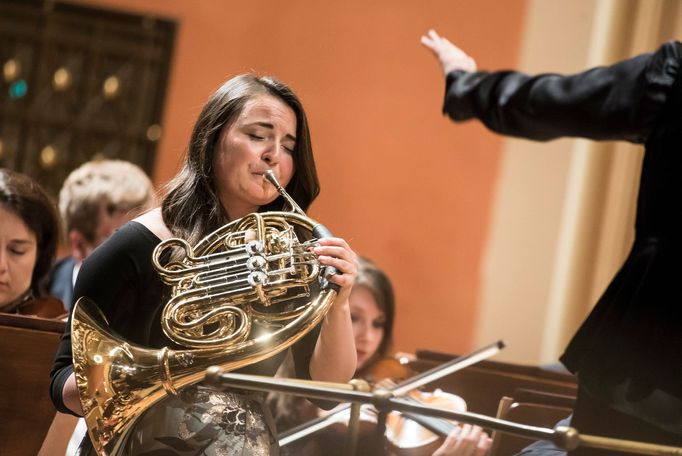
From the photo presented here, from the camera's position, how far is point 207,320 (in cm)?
170

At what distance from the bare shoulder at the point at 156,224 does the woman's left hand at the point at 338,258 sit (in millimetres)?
347

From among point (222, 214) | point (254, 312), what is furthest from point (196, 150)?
point (254, 312)

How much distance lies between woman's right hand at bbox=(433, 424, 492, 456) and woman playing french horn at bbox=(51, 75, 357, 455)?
596 mm

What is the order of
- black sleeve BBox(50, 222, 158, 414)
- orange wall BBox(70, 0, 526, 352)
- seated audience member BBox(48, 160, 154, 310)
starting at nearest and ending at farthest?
black sleeve BBox(50, 222, 158, 414)
seated audience member BBox(48, 160, 154, 310)
orange wall BBox(70, 0, 526, 352)

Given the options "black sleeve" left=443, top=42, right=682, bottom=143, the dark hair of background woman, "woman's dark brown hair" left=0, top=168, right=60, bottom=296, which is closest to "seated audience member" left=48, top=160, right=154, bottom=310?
"woman's dark brown hair" left=0, top=168, right=60, bottom=296

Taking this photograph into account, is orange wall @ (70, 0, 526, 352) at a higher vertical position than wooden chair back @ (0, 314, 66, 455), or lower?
higher

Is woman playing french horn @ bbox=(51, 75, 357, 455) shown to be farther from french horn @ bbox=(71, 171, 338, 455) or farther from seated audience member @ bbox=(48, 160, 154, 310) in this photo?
seated audience member @ bbox=(48, 160, 154, 310)

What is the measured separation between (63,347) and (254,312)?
381 mm

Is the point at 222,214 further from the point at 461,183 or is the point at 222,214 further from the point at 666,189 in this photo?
the point at 461,183

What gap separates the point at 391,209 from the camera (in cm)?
505

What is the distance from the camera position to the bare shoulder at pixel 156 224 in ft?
6.15

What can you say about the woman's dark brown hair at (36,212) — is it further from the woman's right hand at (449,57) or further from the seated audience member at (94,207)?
the woman's right hand at (449,57)

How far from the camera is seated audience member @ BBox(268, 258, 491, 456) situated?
2660mm

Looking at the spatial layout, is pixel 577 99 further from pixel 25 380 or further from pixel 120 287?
pixel 25 380
